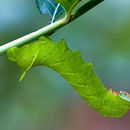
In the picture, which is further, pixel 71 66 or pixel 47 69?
pixel 47 69

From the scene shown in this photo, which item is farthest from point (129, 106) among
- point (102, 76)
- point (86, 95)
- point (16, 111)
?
point (16, 111)

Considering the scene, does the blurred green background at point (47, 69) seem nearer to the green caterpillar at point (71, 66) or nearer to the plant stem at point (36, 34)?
the green caterpillar at point (71, 66)

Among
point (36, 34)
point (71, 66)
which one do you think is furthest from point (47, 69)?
point (36, 34)

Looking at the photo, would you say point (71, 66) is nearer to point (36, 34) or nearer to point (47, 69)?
point (36, 34)

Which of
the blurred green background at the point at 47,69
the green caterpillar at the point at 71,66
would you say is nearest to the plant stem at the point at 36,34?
the green caterpillar at the point at 71,66

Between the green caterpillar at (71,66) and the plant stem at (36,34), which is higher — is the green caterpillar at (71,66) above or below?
below

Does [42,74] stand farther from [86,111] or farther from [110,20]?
[86,111]
